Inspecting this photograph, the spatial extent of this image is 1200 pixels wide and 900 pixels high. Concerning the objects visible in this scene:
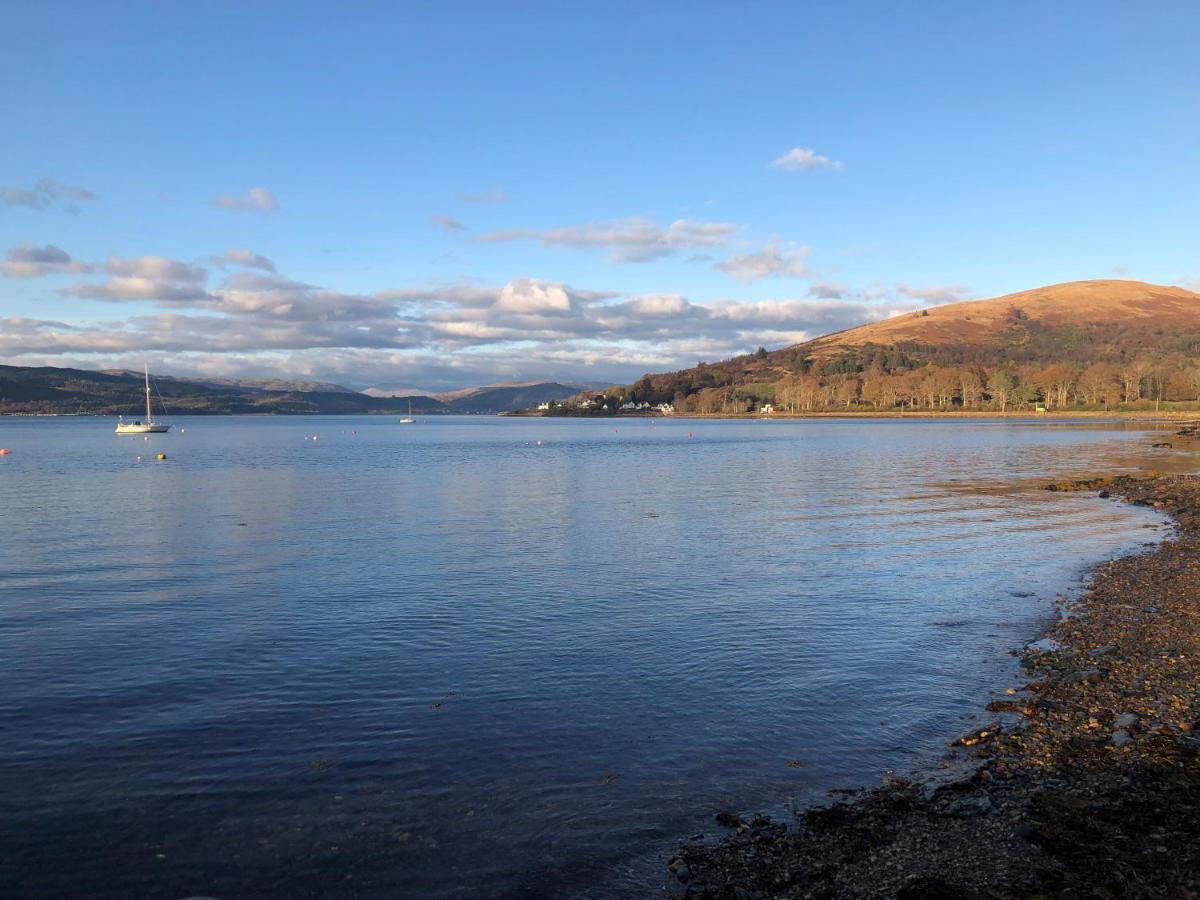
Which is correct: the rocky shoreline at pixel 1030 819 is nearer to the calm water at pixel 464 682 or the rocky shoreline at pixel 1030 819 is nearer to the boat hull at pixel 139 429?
the calm water at pixel 464 682

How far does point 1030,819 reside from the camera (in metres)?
9.68

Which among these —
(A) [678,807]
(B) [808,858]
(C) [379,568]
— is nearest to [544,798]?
(A) [678,807]

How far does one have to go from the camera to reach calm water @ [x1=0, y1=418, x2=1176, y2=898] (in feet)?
32.4

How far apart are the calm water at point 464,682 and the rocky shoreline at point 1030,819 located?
799mm

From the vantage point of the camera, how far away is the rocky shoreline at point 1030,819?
834 cm

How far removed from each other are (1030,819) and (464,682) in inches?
386

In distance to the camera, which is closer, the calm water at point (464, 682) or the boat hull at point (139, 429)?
the calm water at point (464, 682)

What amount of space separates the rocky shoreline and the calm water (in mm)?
799

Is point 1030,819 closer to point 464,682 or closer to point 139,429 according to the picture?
point 464,682

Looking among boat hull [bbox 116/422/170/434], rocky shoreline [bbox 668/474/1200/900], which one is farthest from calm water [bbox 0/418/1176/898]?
boat hull [bbox 116/422/170/434]

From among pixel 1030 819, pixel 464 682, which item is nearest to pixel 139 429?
pixel 464 682

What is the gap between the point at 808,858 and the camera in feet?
29.9

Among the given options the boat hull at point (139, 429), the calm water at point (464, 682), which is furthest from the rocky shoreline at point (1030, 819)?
the boat hull at point (139, 429)

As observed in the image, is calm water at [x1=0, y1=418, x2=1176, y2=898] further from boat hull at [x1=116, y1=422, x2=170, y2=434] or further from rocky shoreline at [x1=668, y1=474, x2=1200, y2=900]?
boat hull at [x1=116, y1=422, x2=170, y2=434]
